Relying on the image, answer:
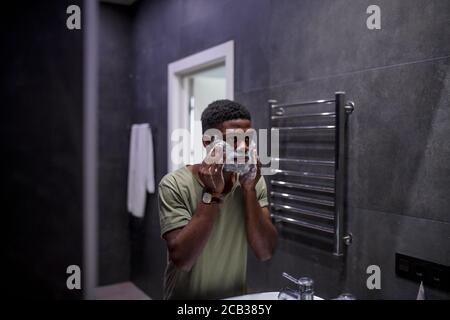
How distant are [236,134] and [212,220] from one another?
0.24 meters

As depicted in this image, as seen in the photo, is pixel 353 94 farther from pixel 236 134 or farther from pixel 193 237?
pixel 193 237

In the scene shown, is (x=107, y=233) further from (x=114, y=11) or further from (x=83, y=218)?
(x=114, y=11)

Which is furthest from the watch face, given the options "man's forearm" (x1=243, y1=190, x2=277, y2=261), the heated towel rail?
the heated towel rail

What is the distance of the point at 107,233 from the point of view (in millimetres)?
1041

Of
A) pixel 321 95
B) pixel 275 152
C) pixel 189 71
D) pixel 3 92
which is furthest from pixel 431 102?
pixel 3 92

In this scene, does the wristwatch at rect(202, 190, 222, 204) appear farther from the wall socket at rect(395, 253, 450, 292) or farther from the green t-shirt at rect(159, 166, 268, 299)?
the wall socket at rect(395, 253, 450, 292)

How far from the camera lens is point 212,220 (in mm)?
963

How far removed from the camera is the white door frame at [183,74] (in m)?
1.12

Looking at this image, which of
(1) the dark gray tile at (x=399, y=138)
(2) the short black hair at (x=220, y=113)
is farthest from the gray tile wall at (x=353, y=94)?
(2) the short black hair at (x=220, y=113)

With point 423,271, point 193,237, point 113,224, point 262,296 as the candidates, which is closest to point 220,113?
point 193,237

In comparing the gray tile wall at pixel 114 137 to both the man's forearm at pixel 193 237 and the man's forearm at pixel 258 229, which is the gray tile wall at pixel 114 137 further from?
the man's forearm at pixel 258 229

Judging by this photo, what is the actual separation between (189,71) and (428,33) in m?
0.68

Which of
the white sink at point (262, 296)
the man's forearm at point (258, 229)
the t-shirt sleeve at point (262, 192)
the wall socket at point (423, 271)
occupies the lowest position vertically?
the white sink at point (262, 296)

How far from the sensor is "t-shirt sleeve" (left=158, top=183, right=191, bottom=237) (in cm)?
94
